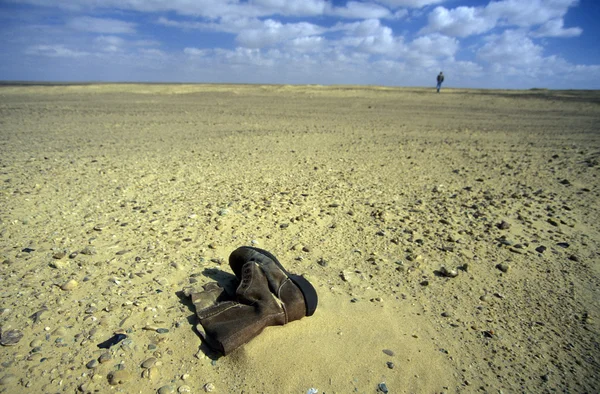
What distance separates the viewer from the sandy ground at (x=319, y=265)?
89.4 inches

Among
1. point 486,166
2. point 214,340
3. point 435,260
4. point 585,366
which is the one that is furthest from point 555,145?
point 214,340

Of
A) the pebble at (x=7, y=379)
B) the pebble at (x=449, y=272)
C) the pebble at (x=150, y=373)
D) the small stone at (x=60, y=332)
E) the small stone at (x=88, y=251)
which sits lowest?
the pebble at (x=150, y=373)

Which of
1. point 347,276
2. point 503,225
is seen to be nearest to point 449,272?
point 347,276

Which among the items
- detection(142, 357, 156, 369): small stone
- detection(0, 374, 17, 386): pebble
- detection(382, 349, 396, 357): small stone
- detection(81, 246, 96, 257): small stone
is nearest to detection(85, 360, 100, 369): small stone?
detection(142, 357, 156, 369): small stone

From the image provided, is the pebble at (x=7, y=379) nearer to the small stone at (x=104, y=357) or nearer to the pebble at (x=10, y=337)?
the pebble at (x=10, y=337)

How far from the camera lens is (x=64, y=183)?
17.9 ft

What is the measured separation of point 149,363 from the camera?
2.24 m

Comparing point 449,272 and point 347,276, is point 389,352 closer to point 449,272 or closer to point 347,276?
point 347,276

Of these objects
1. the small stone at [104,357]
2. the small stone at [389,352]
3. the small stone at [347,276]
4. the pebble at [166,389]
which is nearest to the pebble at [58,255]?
the small stone at [104,357]

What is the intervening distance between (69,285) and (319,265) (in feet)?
7.24

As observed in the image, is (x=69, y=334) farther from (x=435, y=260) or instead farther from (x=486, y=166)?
(x=486, y=166)

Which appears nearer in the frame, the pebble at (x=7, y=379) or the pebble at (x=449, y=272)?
the pebble at (x=7, y=379)

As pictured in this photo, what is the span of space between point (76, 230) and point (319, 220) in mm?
2818

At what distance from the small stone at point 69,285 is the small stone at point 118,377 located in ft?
3.61
